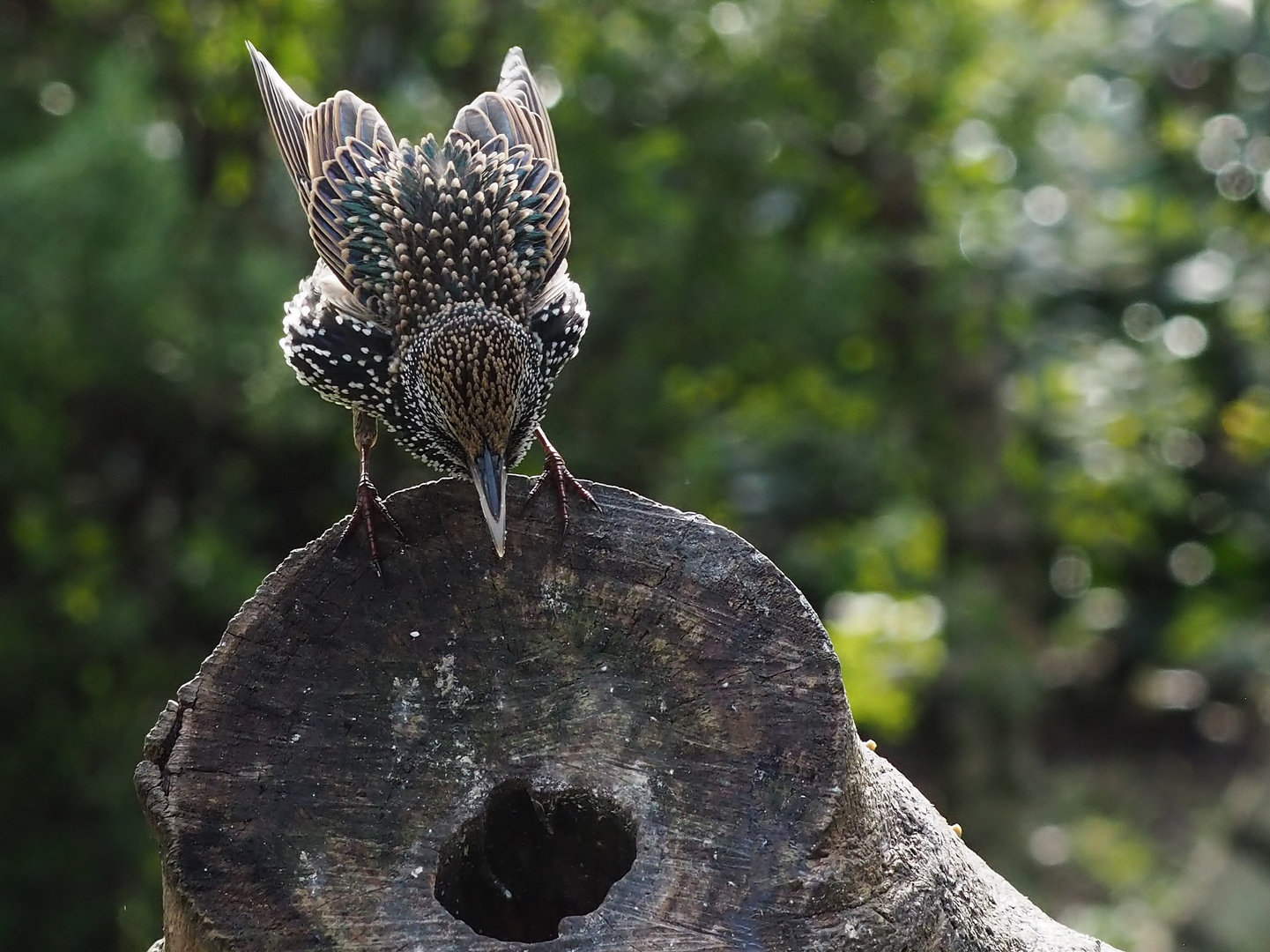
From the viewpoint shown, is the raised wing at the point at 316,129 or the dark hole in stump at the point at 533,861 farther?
the raised wing at the point at 316,129

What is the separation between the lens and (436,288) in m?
3.26

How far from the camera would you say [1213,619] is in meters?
7.87

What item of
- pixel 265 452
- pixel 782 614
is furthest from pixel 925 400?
pixel 782 614

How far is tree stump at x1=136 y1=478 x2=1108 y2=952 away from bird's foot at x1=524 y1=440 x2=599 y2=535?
0.06ft

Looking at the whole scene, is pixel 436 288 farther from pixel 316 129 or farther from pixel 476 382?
pixel 316 129

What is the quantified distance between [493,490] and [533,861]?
60 centimetres

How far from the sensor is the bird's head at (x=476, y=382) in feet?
9.80

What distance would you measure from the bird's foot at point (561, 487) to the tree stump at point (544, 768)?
0.7 inches

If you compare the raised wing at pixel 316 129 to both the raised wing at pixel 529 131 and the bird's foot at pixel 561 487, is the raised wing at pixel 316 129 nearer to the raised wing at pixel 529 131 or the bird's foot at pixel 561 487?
the raised wing at pixel 529 131

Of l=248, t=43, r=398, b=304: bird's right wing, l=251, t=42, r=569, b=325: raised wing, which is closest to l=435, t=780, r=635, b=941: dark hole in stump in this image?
l=251, t=42, r=569, b=325: raised wing

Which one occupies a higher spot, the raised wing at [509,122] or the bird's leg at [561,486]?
the raised wing at [509,122]

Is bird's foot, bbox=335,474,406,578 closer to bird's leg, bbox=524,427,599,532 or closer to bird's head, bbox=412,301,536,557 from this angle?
bird's leg, bbox=524,427,599,532

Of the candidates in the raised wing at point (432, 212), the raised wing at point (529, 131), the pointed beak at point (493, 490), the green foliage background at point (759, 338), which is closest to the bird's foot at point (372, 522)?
the pointed beak at point (493, 490)

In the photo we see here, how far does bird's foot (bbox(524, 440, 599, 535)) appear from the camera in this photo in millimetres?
2549
